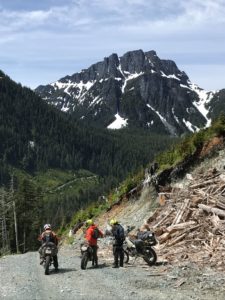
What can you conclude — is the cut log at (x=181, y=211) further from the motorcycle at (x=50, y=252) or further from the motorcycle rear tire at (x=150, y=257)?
the motorcycle at (x=50, y=252)

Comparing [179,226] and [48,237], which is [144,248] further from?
[48,237]

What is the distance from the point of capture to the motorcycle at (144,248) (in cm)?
2205

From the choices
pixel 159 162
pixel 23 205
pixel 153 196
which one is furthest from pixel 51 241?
pixel 23 205

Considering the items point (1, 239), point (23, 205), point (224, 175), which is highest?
point (224, 175)

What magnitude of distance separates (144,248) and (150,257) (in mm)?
510

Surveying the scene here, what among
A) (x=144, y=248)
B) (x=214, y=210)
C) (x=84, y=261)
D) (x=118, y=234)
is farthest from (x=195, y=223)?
(x=84, y=261)

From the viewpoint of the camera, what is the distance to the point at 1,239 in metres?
86.0

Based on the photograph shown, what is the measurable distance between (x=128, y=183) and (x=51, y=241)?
18.4m

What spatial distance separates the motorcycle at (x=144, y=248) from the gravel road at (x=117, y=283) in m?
0.39

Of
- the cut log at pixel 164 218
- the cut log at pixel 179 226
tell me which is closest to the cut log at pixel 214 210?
the cut log at pixel 179 226

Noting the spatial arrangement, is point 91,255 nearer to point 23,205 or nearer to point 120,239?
point 120,239

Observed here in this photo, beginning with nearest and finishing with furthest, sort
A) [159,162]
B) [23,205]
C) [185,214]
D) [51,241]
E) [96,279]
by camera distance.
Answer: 1. [96,279]
2. [51,241]
3. [185,214]
4. [159,162]
5. [23,205]

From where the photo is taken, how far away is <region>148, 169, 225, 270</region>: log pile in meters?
21.2

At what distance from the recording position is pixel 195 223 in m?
24.1
